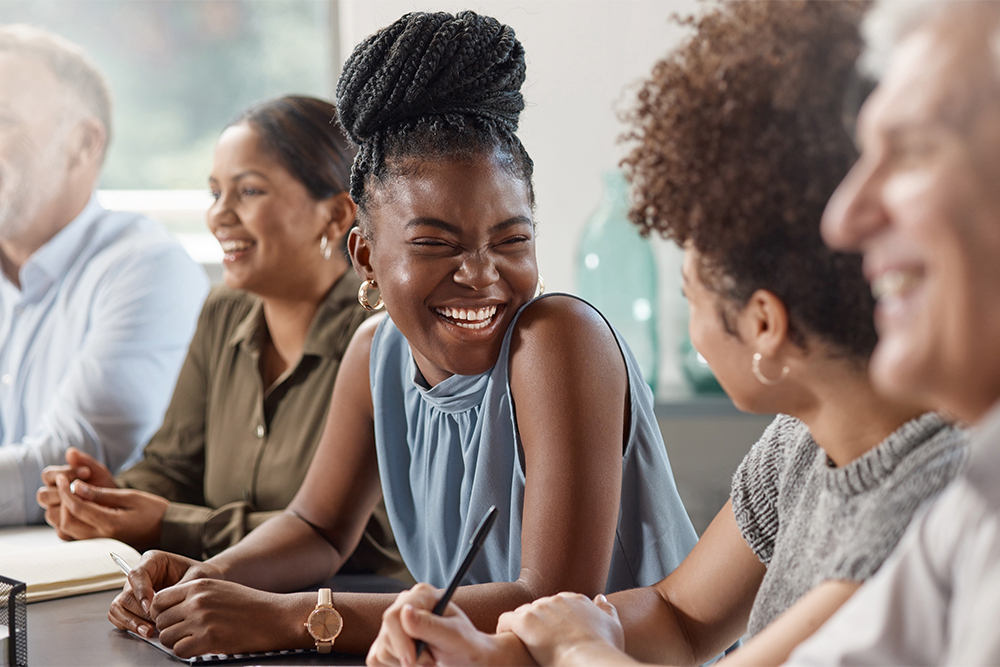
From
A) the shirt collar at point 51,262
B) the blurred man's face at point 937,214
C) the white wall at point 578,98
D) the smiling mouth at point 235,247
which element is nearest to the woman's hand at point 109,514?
the smiling mouth at point 235,247

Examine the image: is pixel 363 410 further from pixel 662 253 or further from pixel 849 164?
pixel 662 253

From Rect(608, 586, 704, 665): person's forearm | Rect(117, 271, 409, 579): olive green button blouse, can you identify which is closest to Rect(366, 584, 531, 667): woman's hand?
Rect(608, 586, 704, 665): person's forearm

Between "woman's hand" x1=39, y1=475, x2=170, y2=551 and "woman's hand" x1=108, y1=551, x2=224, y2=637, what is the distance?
37cm

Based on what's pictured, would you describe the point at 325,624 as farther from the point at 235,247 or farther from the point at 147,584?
the point at 235,247

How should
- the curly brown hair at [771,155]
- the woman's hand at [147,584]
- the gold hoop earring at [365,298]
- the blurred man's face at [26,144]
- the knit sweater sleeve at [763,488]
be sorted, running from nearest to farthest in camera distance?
the curly brown hair at [771,155] < the knit sweater sleeve at [763,488] < the woman's hand at [147,584] < the gold hoop earring at [365,298] < the blurred man's face at [26,144]

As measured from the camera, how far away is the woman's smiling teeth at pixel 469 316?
46.0 inches

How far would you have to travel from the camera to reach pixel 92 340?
2021mm

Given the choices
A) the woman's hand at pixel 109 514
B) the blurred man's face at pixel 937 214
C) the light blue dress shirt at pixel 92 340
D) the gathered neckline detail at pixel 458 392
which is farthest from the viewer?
the light blue dress shirt at pixel 92 340

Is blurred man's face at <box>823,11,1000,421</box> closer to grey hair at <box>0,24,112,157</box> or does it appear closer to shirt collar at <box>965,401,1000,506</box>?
shirt collar at <box>965,401,1000,506</box>

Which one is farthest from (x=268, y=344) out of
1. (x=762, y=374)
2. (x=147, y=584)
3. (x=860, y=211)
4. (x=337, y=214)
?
(x=860, y=211)

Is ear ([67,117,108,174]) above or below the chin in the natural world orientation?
below

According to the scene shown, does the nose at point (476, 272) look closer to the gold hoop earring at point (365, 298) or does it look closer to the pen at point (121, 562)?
the gold hoop earring at point (365, 298)

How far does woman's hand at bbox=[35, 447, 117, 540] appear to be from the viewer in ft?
5.16

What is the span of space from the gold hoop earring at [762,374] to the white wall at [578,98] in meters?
1.47
